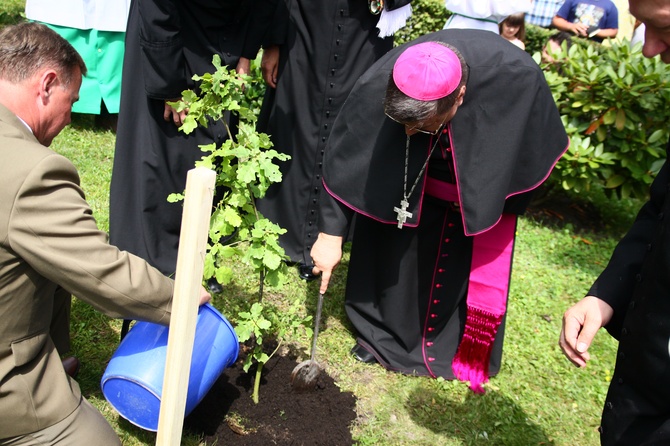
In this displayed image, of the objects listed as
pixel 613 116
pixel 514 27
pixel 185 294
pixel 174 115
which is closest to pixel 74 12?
pixel 174 115

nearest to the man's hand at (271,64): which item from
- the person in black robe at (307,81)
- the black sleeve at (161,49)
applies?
the person in black robe at (307,81)

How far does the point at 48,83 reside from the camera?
2.14 meters

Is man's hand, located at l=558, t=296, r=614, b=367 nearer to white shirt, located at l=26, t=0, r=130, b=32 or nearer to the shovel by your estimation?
the shovel

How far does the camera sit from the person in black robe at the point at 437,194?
2.88 metres

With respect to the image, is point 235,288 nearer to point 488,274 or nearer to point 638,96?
point 488,274

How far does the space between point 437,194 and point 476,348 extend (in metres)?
0.93

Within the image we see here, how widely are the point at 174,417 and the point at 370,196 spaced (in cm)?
158

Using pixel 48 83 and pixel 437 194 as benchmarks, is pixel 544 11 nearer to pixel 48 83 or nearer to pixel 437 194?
pixel 437 194

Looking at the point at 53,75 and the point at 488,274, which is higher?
the point at 53,75

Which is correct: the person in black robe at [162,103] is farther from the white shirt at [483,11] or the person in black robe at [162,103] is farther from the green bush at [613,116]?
the green bush at [613,116]

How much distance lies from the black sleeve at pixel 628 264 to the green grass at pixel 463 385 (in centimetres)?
136

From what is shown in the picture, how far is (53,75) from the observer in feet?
7.01

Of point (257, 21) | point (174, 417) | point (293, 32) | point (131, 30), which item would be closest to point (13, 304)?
point (174, 417)

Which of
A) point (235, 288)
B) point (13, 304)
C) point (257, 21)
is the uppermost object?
point (257, 21)
